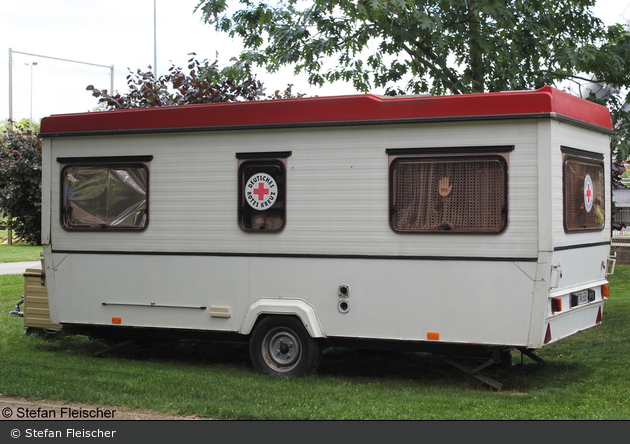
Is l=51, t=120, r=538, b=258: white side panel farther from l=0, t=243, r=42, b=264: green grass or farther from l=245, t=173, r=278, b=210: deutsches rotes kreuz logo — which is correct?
l=0, t=243, r=42, b=264: green grass

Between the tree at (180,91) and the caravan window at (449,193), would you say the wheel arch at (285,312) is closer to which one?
the caravan window at (449,193)

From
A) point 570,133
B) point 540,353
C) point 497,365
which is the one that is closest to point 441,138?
point 570,133

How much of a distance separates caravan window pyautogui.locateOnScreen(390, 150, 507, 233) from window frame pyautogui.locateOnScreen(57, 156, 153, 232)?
292cm

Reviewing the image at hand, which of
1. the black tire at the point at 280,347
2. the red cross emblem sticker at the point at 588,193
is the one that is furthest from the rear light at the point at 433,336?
the red cross emblem sticker at the point at 588,193

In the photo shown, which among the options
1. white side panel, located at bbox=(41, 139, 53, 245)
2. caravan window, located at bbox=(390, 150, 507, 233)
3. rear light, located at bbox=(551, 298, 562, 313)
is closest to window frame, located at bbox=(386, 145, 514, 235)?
A: caravan window, located at bbox=(390, 150, 507, 233)

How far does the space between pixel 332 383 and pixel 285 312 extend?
91cm

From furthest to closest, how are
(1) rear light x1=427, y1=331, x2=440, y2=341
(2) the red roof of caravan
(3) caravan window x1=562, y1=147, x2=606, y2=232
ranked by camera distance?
(3) caravan window x1=562, y1=147, x2=606, y2=232 → (1) rear light x1=427, y1=331, x2=440, y2=341 → (2) the red roof of caravan

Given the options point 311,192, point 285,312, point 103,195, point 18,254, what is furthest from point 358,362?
point 18,254

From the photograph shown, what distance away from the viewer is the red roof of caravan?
719cm

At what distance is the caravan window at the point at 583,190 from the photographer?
761cm

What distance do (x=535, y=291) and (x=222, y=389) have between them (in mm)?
3190

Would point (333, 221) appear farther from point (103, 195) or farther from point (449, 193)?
point (103, 195)

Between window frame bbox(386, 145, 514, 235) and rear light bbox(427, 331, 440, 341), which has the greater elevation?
window frame bbox(386, 145, 514, 235)

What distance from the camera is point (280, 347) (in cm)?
820
